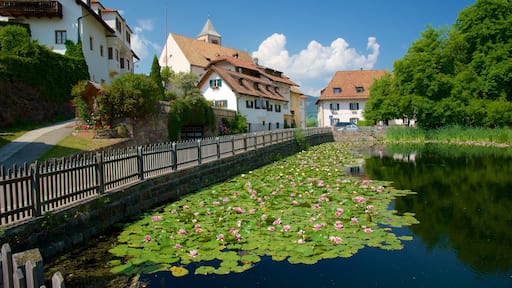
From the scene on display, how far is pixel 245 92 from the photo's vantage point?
45125mm

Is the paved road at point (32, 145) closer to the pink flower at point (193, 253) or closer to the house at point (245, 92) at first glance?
the pink flower at point (193, 253)

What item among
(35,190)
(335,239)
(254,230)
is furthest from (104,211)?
(335,239)

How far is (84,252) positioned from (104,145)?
1282 centimetres

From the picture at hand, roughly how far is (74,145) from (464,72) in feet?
136

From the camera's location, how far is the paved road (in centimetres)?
1528

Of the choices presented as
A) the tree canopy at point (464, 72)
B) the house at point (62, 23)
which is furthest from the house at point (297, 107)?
the house at point (62, 23)

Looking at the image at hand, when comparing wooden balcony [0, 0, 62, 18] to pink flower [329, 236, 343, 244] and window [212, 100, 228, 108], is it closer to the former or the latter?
window [212, 100, 228, 108]

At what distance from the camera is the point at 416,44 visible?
4638 centimetres

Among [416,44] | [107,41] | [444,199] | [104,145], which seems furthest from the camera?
[416,44]

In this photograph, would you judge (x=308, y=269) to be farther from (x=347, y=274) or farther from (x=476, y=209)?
(x=476, y=209)

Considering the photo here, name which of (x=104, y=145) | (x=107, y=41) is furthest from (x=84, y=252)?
(x=107, y=41)

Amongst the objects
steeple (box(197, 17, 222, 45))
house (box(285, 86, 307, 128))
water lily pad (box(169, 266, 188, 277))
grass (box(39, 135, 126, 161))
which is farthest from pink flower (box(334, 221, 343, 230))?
steeple (box(197, 17, 222, 45))

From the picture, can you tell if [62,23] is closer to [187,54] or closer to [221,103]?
[221,103]

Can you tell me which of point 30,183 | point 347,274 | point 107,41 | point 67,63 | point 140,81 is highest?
point 107,41
